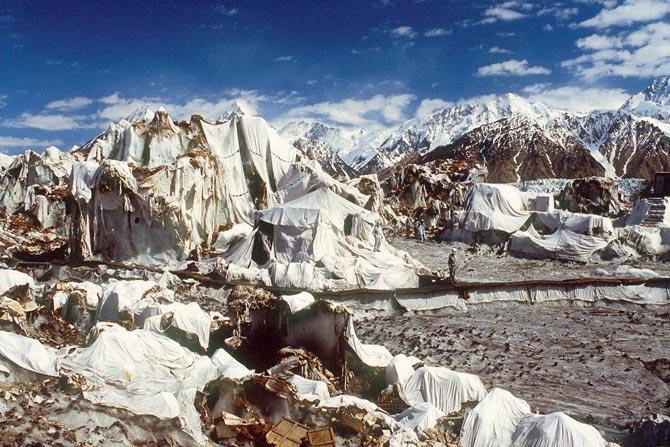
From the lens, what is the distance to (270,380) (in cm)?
982

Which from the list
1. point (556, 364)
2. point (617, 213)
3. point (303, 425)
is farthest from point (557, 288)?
point (617, 213)

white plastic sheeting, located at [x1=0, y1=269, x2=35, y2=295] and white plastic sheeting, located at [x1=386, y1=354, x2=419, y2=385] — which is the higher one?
white plastic sheeting, located at [x1=0, y1=269, x2=35, y2=295]

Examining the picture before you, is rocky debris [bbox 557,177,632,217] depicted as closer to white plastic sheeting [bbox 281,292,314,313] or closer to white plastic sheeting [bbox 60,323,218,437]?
white plastic sheeting [bbox 281,292,314,313]

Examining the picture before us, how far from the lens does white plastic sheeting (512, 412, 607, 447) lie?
27.2 feet

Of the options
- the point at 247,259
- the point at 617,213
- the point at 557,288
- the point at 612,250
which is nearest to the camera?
the point at 557,288

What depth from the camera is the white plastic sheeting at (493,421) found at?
9.01 m

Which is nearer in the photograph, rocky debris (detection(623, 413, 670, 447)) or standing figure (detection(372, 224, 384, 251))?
rocky debris (detection(623, 413, 670, 447))

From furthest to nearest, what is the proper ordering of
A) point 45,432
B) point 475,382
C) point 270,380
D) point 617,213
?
point 617,213
point 475,382
point 270,380
point 45,432

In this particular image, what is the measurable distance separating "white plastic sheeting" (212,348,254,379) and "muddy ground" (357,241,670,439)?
493 cm

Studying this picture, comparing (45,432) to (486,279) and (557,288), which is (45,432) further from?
(486,279)

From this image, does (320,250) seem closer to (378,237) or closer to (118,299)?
(378,237)

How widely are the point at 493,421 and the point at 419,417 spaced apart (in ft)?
3.88

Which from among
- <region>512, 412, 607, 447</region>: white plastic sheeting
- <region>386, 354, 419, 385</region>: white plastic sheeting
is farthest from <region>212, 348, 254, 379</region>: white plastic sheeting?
<region>512, 412, 607, 447</region>: white plastic sheeting

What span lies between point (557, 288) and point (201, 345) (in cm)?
1206
